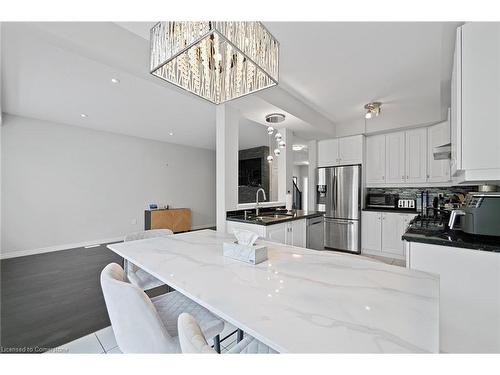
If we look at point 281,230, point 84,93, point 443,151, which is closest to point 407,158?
point 443,151

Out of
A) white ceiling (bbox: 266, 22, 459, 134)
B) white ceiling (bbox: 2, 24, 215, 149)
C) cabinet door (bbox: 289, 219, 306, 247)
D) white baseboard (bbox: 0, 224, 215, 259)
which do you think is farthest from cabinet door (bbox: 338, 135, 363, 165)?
white baseboard (bbox: 0, 224, 215, 259)

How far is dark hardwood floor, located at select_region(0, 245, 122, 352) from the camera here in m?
1.76

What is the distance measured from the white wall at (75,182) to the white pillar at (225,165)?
356cm

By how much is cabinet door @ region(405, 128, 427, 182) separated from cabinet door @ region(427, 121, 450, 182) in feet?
0.18

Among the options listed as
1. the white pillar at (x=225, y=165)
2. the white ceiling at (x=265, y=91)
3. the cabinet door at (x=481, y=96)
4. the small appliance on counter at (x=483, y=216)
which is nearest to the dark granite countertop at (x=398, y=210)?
the white ceiling at (x=265, y=91)

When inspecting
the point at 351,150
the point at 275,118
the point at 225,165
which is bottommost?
the point at 225,165

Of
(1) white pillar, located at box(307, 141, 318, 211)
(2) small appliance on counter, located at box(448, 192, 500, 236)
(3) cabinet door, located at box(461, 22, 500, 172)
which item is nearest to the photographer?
(3) cabinet door, located at box(461, 22, 500, 172)

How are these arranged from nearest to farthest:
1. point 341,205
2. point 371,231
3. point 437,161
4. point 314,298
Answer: point 314,298 → point 437,161 → point 371,231 → point 341,205

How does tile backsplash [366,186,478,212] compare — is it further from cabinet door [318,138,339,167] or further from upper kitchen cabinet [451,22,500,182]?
upper kitchen cabinet [451,22,500,182]

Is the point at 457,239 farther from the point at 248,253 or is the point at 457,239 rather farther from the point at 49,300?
the point at 49,300

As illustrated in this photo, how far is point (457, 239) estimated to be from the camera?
1.48 metres

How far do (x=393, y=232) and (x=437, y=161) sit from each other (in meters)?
1.38

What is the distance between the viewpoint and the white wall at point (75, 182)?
3.83 meters
